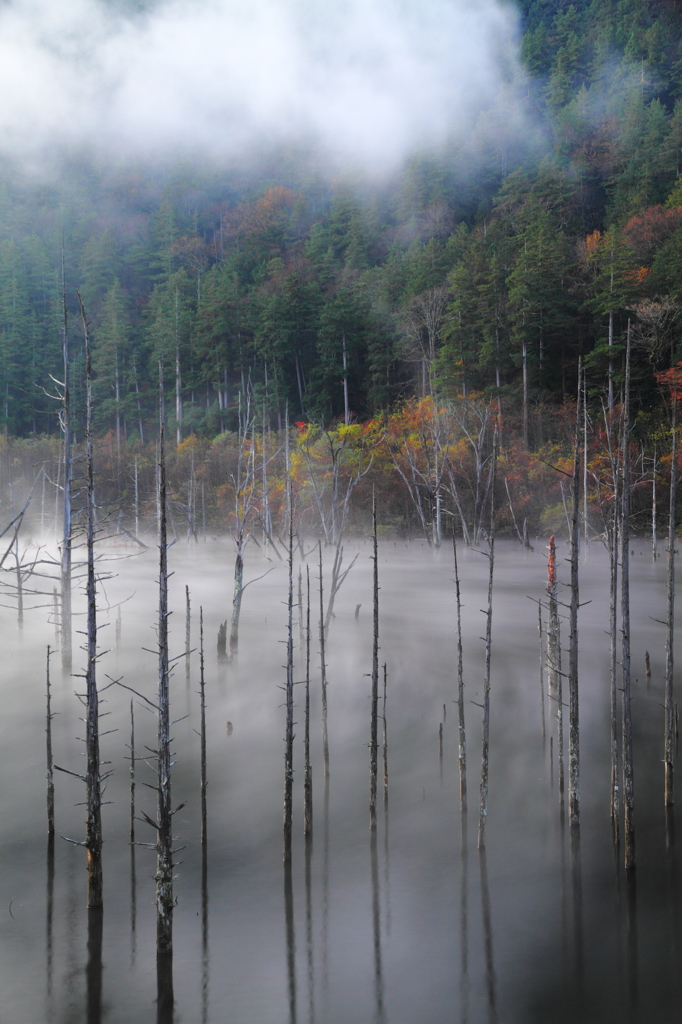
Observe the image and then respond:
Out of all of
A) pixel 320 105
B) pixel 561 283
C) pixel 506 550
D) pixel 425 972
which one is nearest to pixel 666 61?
pixel 561 283

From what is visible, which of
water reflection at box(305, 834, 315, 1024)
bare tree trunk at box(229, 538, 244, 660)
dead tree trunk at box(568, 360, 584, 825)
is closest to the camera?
water reflection at box(305, 834, 315, 1024)

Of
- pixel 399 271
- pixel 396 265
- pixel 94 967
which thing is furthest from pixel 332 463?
pixel 94 967

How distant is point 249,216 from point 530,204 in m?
33.2

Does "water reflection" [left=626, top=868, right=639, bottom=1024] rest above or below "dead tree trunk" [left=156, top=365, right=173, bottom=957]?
below

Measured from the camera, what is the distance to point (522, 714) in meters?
23.5

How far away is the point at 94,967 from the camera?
42.0 feet

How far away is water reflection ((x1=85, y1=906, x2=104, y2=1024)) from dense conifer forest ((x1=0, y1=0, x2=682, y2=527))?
3108cm

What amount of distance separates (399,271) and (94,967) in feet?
187

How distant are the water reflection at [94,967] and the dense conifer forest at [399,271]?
3108 cm

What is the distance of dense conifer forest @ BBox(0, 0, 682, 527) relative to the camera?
161 feet

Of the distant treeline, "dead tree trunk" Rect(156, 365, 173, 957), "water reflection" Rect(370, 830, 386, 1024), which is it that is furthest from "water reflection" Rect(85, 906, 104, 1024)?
the distant treeline

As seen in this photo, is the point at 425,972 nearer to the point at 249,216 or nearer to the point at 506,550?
the point at 506,550

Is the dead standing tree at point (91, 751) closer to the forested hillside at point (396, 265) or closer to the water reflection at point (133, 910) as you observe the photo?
the water reflection at point (133, 910)

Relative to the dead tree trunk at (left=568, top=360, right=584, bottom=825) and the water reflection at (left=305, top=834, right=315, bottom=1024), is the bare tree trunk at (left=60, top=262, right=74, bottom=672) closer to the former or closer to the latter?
the water reflection at (left=305, top=834, right=315, bottom=1024)
